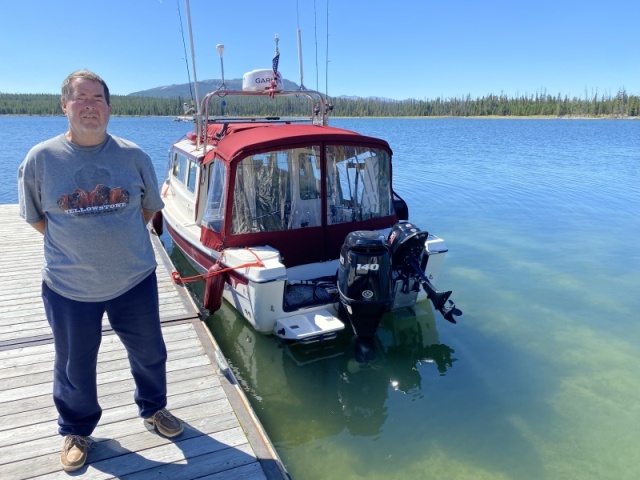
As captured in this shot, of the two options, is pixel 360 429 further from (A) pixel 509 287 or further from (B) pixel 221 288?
(A) pixel 509 287

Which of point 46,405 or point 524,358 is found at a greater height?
point 46,405

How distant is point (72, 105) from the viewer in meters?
2.39

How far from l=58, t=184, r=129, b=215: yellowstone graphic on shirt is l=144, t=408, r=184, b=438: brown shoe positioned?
1541 millimetres

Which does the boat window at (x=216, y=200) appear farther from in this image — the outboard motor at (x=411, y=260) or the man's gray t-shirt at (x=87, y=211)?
the man's gray t-shirt at (x=87, y=211)

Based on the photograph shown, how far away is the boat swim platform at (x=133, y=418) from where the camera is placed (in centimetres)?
293

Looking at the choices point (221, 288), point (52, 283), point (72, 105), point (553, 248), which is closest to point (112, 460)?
point (52, 283)

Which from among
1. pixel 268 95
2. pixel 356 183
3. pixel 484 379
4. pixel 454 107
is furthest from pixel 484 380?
pixel 454 107

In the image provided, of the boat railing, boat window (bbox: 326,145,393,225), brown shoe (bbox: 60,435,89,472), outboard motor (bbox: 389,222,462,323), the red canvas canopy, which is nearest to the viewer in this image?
brown shoe (bbox: 60,435,89,472)

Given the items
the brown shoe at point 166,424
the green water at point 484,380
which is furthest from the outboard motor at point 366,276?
the brown shoe at point 166,424

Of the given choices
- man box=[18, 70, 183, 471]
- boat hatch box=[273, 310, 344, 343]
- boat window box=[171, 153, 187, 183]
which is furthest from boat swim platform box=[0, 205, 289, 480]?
boat window box=[171, 153, 187, 183]

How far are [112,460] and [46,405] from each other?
3.10 ft

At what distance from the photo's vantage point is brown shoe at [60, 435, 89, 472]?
2.83 meters

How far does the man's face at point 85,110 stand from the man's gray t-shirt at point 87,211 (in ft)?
0.25

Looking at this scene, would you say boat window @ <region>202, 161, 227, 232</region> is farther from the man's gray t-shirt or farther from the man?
the man's gray t-shirt
